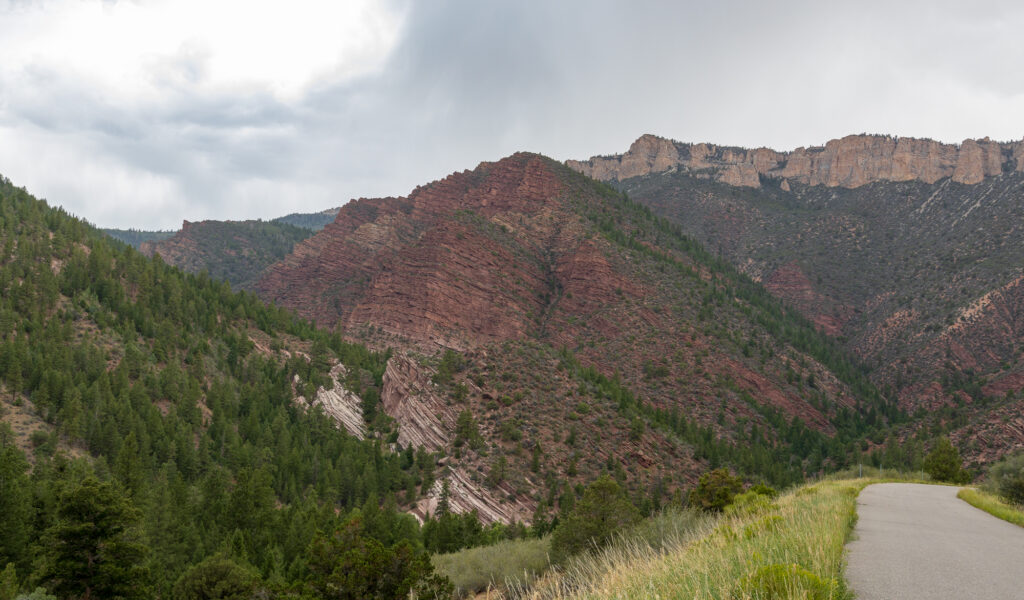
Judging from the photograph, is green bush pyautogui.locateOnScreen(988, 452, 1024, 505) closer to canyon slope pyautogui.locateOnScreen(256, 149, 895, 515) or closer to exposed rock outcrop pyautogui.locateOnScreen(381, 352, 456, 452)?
canyon slope pyautogui.locateOnScreen(256, 149, 895, 515)

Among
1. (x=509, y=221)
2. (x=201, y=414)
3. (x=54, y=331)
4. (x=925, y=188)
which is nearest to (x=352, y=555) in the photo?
(x=201, y=414)

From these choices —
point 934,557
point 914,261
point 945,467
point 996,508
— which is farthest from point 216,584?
point 914,261


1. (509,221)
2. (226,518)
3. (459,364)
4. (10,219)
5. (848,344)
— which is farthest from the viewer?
(509,221)

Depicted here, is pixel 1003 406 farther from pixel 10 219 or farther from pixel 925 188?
pixel 10 219

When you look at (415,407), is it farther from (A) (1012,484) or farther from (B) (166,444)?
(A) (1012,484)

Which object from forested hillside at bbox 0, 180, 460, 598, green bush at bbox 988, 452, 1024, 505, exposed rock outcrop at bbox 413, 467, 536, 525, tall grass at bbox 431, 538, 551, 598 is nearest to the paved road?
green bush at bbox 988, 452, 1024, 505

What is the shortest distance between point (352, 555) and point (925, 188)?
198432 millimetres

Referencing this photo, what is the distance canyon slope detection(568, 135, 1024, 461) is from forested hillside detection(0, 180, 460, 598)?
231ft

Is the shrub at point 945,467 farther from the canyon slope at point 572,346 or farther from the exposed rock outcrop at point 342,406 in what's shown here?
the exposed rock outcrop at point 342,406

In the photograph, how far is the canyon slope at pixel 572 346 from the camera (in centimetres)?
6588

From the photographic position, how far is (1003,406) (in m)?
69.4

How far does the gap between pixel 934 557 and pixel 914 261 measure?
500 feet

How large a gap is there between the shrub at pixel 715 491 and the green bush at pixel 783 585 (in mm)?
30451

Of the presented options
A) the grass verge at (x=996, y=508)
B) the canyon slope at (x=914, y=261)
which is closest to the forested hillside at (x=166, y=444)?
the grass verge at (x=996, y=508)
